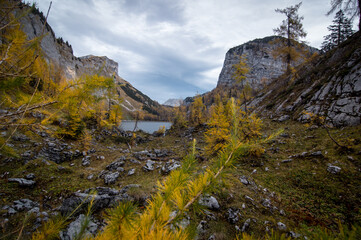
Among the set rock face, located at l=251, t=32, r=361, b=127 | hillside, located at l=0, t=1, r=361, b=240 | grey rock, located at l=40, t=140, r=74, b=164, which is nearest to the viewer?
hillside, located at l=0, t=1, r=361, b=240

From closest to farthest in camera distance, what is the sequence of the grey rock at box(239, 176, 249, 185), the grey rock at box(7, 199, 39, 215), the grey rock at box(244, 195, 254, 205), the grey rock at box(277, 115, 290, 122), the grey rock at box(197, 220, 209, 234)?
1. the grey rock at box(197, 220, 209, 234)
2. the grey rock at box(7, 199, 39, 215)
3. the grey rock at box(244, 195, 254, 205)
4. the grey rock at box(239, 176, 249, 185)
5. the grey rock at box(277, 115, 290, 122)

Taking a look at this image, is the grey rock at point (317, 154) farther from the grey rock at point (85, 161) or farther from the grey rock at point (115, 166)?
the grey rock at point (85, 161)

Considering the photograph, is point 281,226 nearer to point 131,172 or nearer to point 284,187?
point 284,187

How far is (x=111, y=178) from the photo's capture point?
626 centimetres

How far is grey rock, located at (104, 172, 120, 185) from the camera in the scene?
6084 mm

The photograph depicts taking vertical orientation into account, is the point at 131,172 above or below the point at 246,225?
below

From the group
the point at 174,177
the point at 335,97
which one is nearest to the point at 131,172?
the point at 174,177

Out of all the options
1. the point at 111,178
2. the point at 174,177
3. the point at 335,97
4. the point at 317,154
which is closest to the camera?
the point at 174,177

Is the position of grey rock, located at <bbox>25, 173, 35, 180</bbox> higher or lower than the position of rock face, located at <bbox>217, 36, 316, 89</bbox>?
lower

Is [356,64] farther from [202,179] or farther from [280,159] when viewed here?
[202,179]

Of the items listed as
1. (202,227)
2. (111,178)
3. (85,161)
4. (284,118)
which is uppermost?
(284,118)

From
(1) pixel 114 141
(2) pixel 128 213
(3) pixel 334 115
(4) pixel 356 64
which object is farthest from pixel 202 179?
(1) pixel 114 141

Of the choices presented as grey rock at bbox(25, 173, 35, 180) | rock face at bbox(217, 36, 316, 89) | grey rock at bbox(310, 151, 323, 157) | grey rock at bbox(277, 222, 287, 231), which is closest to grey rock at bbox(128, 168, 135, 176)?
grey rock at bbox(25, 173, 35, 180)

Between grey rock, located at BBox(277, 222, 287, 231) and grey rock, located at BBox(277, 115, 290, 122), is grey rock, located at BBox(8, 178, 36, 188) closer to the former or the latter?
grey rock, located at BBox(277, 222, 287, 231)
